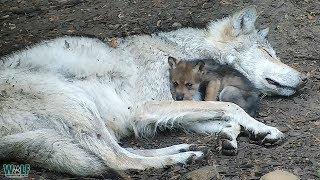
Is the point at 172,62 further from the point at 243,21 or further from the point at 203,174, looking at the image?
the point at 203,174

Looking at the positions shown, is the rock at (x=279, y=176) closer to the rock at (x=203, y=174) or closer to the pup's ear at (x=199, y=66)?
the rock at (x=203, y=174)

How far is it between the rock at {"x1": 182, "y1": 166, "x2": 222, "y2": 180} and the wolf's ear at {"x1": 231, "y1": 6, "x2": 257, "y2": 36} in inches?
90.0

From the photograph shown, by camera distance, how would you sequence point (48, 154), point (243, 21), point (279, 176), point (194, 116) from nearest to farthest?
point (279, 176) → point (48, 154) → point (194, 116) → point (243, 21)

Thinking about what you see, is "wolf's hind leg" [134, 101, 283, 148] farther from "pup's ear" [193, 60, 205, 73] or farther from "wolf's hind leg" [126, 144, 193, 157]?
"pup's ear" [193, 60, 205, 73]

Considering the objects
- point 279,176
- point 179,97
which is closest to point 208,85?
point 179,97

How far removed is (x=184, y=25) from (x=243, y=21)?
0.69m

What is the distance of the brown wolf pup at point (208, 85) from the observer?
251 inches

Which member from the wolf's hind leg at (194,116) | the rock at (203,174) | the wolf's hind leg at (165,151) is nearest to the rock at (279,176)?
the rock at (203,174)

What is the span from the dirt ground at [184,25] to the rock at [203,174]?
0.67 m

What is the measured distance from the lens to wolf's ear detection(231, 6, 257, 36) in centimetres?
692

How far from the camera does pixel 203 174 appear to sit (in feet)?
16.5

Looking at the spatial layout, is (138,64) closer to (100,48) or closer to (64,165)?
(100,48)

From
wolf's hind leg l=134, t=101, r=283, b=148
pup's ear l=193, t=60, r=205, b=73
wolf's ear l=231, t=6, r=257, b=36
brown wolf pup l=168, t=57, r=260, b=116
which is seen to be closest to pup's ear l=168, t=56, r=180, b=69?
brown wolf pup l=168, t=57, r=260, b=116

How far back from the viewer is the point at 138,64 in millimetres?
6359
